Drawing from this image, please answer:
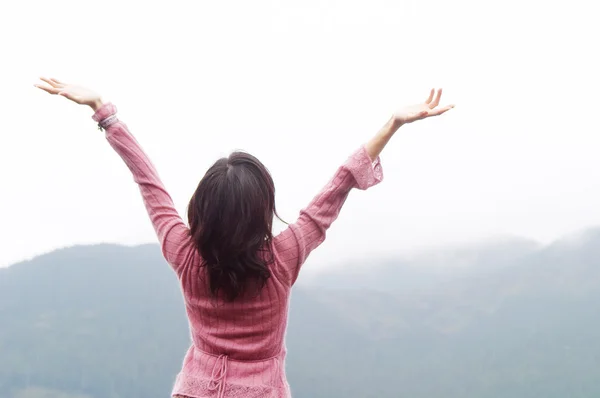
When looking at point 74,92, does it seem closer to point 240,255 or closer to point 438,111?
point 240,255

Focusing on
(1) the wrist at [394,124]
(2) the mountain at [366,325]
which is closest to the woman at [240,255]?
(1) the wrist at [394,124]

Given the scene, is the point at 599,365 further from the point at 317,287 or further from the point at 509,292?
the point at 317,287

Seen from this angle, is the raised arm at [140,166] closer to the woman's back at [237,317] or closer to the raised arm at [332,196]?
the woman's back at [237,317]

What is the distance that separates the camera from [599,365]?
4926 millimetres

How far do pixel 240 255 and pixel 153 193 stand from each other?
263 millimetres

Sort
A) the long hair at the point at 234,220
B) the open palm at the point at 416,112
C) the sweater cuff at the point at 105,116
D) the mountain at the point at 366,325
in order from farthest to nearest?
the mountain at the point at 366,325, the sweater cuff at the point at 105,116, the open palm at the point at 416,112, the long hair at the point at 234,220

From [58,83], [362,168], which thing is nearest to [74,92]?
[58,83]

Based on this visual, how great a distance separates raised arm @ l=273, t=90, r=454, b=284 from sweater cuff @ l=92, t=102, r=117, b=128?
42 centimetres

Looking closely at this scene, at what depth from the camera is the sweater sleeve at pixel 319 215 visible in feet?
4.50

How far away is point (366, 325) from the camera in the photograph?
16.9 feet

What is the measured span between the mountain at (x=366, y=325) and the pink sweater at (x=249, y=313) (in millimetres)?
3457

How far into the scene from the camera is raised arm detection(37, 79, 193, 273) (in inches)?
55.8

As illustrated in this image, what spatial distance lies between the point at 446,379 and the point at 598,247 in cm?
146

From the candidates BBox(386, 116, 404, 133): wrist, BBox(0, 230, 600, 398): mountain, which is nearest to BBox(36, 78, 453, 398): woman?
BBox(386, 116, 404, 133): wrist
